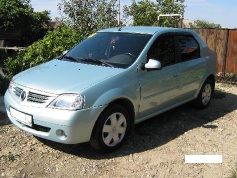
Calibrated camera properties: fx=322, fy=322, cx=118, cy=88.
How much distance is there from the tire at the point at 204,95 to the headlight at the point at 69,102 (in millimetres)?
3144

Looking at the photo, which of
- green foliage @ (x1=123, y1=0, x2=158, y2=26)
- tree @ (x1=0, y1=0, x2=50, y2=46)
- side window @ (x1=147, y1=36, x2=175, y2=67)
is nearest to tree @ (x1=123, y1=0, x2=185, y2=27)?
green foliage @ (x1=123, y1=0, x2=158, y2=26)

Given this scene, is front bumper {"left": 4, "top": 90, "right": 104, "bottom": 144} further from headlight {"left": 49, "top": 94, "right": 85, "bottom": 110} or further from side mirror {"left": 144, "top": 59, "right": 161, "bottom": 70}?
side mirror {"left": 144, "top": 59, "right": 161, "bottom": 70}

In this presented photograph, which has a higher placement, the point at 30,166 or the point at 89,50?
the point at 89,50

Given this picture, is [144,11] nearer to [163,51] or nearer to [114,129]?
[163,51]

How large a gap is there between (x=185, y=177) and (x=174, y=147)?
0.80 meters

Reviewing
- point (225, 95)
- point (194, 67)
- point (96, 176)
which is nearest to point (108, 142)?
point (96, 176)

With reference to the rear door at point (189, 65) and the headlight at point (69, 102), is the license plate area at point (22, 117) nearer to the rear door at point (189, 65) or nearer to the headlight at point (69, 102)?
the headlight at point (69, 102)

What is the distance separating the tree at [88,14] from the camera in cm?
1064

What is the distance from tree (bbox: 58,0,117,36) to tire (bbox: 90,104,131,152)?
275 inches

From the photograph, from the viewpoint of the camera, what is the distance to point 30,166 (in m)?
3.86

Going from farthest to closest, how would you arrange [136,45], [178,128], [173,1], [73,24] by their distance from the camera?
[173,1], [73,24], [178,128], [136,45]

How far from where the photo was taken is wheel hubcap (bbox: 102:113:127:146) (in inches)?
160

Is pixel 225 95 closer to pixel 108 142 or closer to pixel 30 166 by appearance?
pixel 108 142

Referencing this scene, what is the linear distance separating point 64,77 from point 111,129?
0.89 meters
